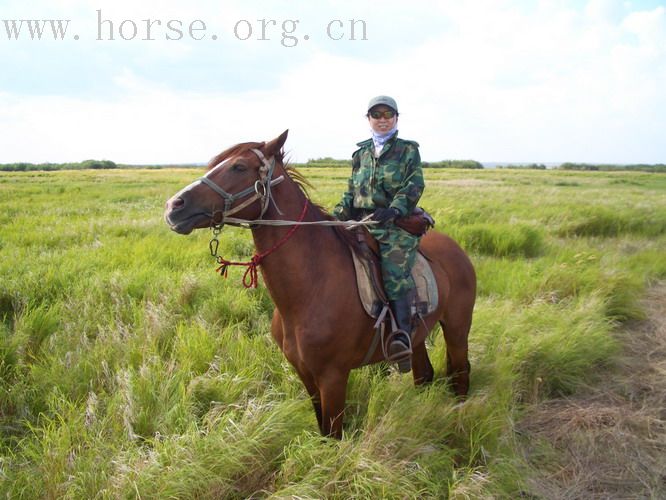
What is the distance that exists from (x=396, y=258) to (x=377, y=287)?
0.26m

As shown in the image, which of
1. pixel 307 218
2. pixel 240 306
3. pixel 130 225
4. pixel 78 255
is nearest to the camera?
pixel 307 218

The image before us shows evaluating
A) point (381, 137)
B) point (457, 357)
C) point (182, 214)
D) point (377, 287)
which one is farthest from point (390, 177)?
point (457, 357)

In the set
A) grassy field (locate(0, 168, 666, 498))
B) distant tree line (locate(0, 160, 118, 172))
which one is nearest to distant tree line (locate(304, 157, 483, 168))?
distant tree line (locate(0, 160, 118, 172))

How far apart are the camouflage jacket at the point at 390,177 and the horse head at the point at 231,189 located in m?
0.80

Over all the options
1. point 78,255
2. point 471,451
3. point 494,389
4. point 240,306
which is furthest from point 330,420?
point 78,255

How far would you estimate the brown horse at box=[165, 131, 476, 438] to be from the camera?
231 centimetres

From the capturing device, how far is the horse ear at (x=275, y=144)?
96.1 inches

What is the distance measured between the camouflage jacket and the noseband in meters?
0.82

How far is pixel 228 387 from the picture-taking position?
333cm

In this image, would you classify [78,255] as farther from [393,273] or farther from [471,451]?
[471,451]

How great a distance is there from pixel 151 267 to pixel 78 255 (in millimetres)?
1702

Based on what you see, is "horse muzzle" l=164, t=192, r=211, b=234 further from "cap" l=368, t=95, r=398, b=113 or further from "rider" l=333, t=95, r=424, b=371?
"cap" l=368, t=95, r=398, b=113

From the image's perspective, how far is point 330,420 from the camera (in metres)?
2.81

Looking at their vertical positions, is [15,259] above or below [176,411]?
above
